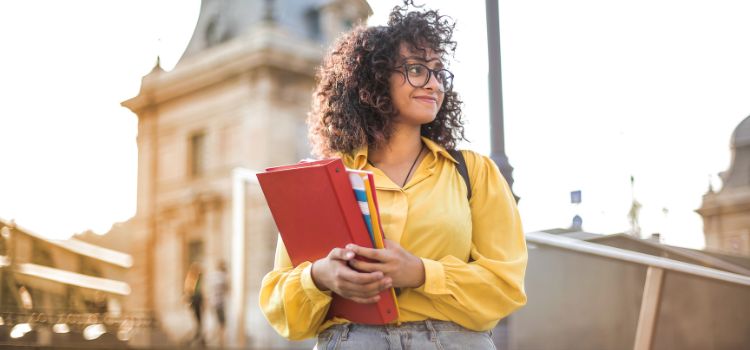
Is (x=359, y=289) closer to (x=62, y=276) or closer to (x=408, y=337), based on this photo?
(x=408, y=337)

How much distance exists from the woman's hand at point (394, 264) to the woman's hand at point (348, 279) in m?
0.01

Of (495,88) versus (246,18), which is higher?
(246,18)

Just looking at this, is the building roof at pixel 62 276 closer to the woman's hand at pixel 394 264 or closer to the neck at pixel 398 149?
the neck at pixel 398 149

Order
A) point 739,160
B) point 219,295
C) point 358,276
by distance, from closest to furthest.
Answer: point 358,276 → point 739,160 → point 219,295

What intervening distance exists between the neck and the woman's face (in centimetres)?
4

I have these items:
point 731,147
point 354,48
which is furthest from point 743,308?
point 354,48

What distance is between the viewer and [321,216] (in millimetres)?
1785

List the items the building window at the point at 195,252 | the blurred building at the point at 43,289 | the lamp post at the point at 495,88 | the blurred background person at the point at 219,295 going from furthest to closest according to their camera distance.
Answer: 1. the building window at the point at 195,252
2. the blurred background person at the point at 219,295
3. the blurred building at the point at 43,289
4. the lamp post at the point at 495,88

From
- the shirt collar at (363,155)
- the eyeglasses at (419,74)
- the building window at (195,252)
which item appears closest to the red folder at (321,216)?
the shirt collar at (363,155)

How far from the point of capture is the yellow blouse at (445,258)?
1.81 m

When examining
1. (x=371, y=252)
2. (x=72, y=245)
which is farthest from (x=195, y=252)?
(x=371, y=252)

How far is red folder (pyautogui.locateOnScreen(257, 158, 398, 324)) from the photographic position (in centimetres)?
174

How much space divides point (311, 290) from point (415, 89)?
0.59m

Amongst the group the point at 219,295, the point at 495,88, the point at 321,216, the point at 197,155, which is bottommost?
the point at 219,295
